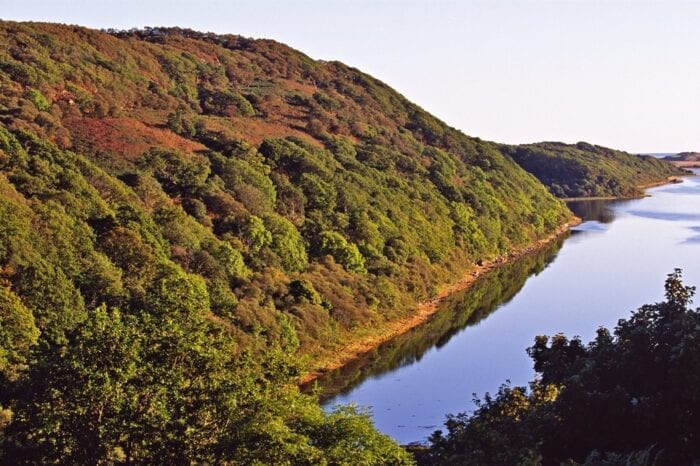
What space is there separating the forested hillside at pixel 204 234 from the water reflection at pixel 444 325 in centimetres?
288

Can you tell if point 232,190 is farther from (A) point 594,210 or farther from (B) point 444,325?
(A) point 594,210

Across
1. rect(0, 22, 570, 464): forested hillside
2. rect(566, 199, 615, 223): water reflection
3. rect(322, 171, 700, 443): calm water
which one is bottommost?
rect(322, 171, 700, 443): calm water

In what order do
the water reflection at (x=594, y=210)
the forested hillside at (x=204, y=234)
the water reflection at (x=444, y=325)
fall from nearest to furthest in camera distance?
1. the forested hillside at (x=204, y=234)
2. the water reflection at (x=444, y=325)
3. the water reflection at (x=594, y=210)

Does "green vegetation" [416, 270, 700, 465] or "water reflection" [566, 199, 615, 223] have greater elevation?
"water reflection" [566, 199, 615, 223]

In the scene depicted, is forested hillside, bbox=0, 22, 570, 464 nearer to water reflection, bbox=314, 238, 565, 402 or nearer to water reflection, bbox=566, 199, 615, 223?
water reflection, bbox=314, 238, 565, 402

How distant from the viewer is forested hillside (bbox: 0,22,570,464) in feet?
72.9

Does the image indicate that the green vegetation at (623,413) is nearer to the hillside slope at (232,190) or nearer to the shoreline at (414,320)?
the shoreline at (414,320)

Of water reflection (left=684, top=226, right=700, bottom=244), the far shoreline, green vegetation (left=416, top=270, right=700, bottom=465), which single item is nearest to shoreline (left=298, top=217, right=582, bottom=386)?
the far shoreline

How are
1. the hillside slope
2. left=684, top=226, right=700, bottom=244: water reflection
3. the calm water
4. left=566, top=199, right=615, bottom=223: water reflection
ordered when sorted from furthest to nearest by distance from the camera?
1. left=566, top=199, right=615, bottom=223: water reflection
2. left=684, top=226, right=700, bottom=244: water reflection
3. the hillside slope
4. the calm water

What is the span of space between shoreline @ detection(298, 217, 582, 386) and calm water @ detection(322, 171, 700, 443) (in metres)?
1.04

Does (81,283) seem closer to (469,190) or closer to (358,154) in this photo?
(358,154)

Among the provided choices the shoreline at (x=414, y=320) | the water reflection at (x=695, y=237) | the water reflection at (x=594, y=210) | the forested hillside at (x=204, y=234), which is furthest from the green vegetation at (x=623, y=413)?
the water reflection at (x=594, y=210)

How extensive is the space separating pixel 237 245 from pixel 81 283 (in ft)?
58.0

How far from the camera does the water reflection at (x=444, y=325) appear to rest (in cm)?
4931
